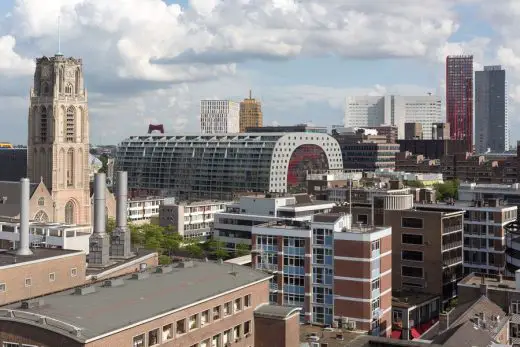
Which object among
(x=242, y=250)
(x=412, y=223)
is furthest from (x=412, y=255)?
(x=242, y=250)

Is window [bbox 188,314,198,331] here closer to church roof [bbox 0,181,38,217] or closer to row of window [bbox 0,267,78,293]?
row of window [bbox 0,267,78,293]

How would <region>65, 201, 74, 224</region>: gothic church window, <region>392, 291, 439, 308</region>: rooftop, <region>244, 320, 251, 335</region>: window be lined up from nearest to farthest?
<region>244, 320, 251, 335</region>: window, <region>392, 291, 439, 308</region>: rooftop, <region>65, 201, 74, 224</region>: gothic church window

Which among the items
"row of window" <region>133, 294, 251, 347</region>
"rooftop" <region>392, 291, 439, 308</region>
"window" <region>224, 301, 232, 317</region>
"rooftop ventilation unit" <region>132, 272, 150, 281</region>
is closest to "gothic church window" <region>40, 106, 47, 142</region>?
"rooftop" <region>392, 291, 439, 308</region>

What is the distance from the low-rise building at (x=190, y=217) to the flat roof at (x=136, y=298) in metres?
91.5

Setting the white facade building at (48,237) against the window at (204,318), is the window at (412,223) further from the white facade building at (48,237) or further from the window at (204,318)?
the window at (204,318)

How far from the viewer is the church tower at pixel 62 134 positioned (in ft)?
475

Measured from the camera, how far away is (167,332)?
44219mm

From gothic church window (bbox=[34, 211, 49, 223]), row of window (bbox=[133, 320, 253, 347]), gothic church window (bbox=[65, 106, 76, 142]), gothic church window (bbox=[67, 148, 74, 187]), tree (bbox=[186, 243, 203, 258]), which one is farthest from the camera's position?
gothic church window (bbox=[65, 106, 76, 142])

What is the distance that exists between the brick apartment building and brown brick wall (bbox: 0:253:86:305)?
64.5 feet

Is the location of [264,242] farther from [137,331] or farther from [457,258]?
[137,331]

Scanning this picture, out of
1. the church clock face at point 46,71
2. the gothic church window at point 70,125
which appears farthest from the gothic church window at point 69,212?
the church clock face at point 46,71

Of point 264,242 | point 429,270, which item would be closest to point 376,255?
point 264,242

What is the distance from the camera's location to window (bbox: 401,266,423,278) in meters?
88.7

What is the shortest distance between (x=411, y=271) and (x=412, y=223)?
5.98 meters
